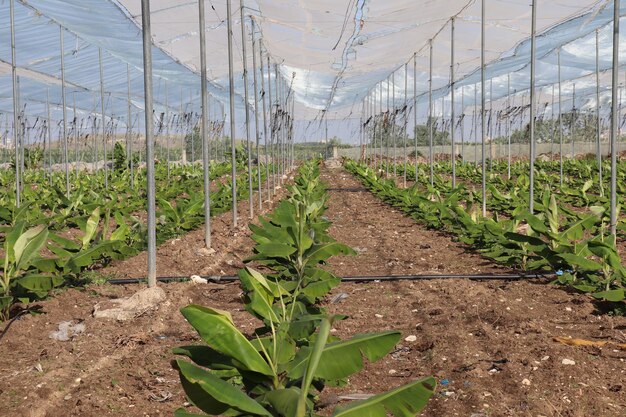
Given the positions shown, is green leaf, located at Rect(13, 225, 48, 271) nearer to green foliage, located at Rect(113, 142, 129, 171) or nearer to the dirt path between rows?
the dirt path between rows

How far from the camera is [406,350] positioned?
16.3ft

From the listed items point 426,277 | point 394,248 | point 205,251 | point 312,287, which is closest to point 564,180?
point 394,248

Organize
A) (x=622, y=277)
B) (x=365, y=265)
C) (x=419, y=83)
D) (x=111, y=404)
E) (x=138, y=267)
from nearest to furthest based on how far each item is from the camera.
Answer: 1. (x=111, y=404)
2. (x=622, y=277)
3. (x=138, y=267)
4. (x=365, y=265)
5. (x=419, y=83)

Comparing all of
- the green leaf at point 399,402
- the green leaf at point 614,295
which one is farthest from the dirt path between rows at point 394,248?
the green leaf at point 399,402

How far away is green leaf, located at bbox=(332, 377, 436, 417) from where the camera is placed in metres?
2.32

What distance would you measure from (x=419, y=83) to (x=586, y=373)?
24.3 metres

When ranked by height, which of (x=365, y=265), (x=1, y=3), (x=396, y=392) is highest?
(x=1, y=3)

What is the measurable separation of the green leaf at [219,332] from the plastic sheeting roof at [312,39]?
11.3m

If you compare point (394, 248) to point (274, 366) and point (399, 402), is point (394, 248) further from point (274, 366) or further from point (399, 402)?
point (399, 402)

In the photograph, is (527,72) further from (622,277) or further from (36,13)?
(622,277)

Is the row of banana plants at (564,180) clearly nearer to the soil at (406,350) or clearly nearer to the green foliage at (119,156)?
the soil at (406,350)

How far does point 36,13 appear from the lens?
44.9 feet

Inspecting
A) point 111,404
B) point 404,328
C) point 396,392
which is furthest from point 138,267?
point 396,392

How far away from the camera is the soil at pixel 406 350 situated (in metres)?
3.75
